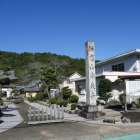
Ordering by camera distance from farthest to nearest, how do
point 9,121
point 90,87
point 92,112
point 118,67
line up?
point 118,67 → point 90,87 → point 92,112 → point 9,121

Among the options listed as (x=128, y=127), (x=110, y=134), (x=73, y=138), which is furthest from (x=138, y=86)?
(x=73, y=138)

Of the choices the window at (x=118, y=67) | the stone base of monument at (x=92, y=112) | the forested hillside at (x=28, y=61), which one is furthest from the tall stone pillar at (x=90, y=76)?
the forested hillside at (x=28, y=61)

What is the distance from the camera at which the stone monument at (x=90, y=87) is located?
1034 centimetres

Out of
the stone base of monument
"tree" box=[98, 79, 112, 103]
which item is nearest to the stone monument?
the stone base of monument

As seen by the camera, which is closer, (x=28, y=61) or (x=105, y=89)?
(x=105, y=89)

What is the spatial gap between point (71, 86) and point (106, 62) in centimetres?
1969

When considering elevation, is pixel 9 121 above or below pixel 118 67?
below

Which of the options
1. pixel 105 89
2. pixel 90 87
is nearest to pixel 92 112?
pixel 90 87

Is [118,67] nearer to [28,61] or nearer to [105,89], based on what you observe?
[105,89]

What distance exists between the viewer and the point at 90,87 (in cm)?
1071

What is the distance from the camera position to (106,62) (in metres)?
22.1

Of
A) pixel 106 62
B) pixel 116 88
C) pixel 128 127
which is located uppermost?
pixel 106 62

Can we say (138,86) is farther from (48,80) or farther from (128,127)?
(48,80)

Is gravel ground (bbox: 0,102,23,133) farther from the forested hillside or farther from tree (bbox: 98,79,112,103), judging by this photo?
the forested hillside
